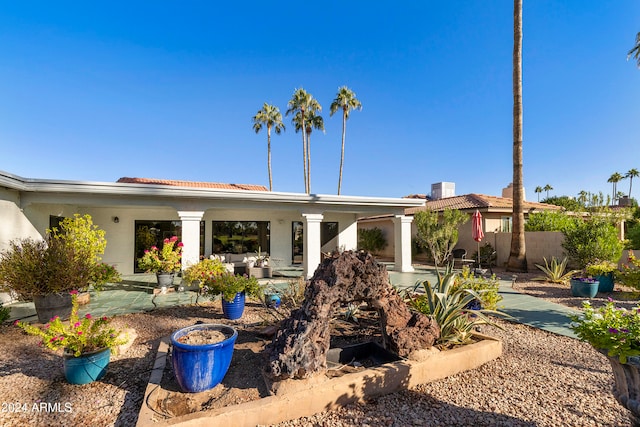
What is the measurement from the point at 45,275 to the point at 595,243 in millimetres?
15436

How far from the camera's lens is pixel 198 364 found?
115 inches

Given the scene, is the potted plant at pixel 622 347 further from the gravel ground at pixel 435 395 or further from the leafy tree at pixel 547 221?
the leafy tree at pixel 547 221

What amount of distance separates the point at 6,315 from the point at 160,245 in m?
6.87

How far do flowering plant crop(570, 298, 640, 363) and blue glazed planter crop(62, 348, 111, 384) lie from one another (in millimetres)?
5099

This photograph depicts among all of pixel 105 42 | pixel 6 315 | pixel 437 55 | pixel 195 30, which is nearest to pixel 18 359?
pixel 6 315

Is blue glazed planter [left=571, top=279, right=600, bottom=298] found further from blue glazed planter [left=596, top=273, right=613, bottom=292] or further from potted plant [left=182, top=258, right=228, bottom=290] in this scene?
potted plant [left=182, top=258, right=228, bottom=290]

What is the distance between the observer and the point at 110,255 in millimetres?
11227

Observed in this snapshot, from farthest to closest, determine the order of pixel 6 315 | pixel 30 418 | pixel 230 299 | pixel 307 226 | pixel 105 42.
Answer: pixel 307 226, pixel 105 42, pixel 230 299, pixel 6 315, pixel 30 418

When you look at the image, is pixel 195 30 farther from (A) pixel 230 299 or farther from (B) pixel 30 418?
(B) pixel 30 418

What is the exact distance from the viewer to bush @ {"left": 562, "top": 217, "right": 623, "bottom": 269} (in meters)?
9.62

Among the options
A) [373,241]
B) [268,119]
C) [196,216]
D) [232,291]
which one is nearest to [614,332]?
[232,291]

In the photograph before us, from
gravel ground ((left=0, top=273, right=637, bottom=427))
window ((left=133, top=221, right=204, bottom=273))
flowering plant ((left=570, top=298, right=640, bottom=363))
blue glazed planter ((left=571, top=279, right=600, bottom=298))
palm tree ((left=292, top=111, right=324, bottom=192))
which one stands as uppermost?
palm tree ((left=292, top=111, right=324, bottom=192))

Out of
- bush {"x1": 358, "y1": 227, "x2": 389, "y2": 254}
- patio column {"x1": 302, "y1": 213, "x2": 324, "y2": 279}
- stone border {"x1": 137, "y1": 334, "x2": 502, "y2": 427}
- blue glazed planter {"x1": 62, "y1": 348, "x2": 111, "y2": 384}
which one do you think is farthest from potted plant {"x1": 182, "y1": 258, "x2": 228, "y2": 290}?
bush {"x1": 358, "y1": 227, "x2": 389, "y2": 254}

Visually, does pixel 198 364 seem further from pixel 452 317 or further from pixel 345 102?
pixel 345 102
